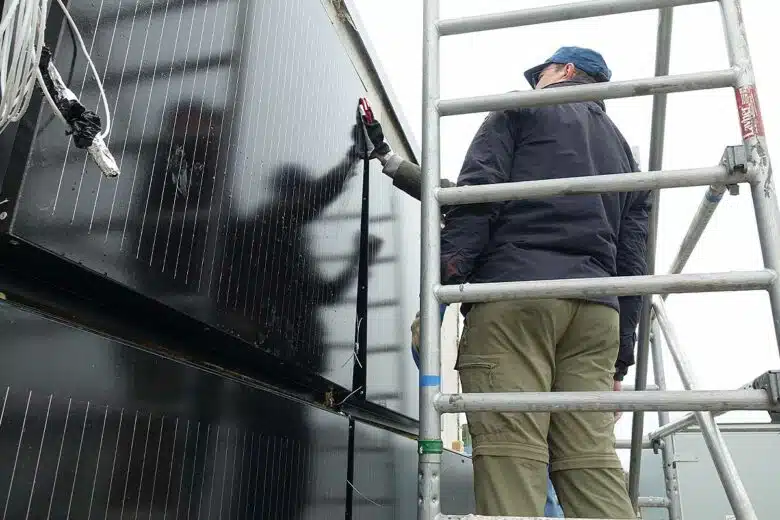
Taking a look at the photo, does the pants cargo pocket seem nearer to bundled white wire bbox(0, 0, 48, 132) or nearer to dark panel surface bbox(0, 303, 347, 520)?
dark panel surface bbox(0, 303, 347, 520)

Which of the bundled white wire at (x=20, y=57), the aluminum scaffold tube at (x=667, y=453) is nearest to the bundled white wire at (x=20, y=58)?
the bundled white wire at (x=20, y=57)

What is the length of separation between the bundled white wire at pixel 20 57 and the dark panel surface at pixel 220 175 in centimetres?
10

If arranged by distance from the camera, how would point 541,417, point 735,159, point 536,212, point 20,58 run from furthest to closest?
1. point 536,212
2. point 541,417
3. point 735,159
4. point 20,58

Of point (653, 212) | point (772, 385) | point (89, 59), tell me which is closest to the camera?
point (89, 59)

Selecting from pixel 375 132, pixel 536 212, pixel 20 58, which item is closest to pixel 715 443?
pixel 536 212

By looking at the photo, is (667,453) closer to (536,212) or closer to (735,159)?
(536,212)

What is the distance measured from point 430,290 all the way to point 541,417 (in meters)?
0.40

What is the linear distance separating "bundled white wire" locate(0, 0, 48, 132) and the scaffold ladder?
0.81 meters

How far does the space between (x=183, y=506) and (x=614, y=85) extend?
3.85ft

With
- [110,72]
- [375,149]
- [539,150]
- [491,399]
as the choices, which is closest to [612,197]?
[539,150]

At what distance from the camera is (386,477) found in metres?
2.22

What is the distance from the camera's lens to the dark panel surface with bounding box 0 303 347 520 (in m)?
0.84

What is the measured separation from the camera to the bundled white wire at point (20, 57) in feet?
2.50

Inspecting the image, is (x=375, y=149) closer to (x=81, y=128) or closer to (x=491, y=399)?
(x=491, y=399)
